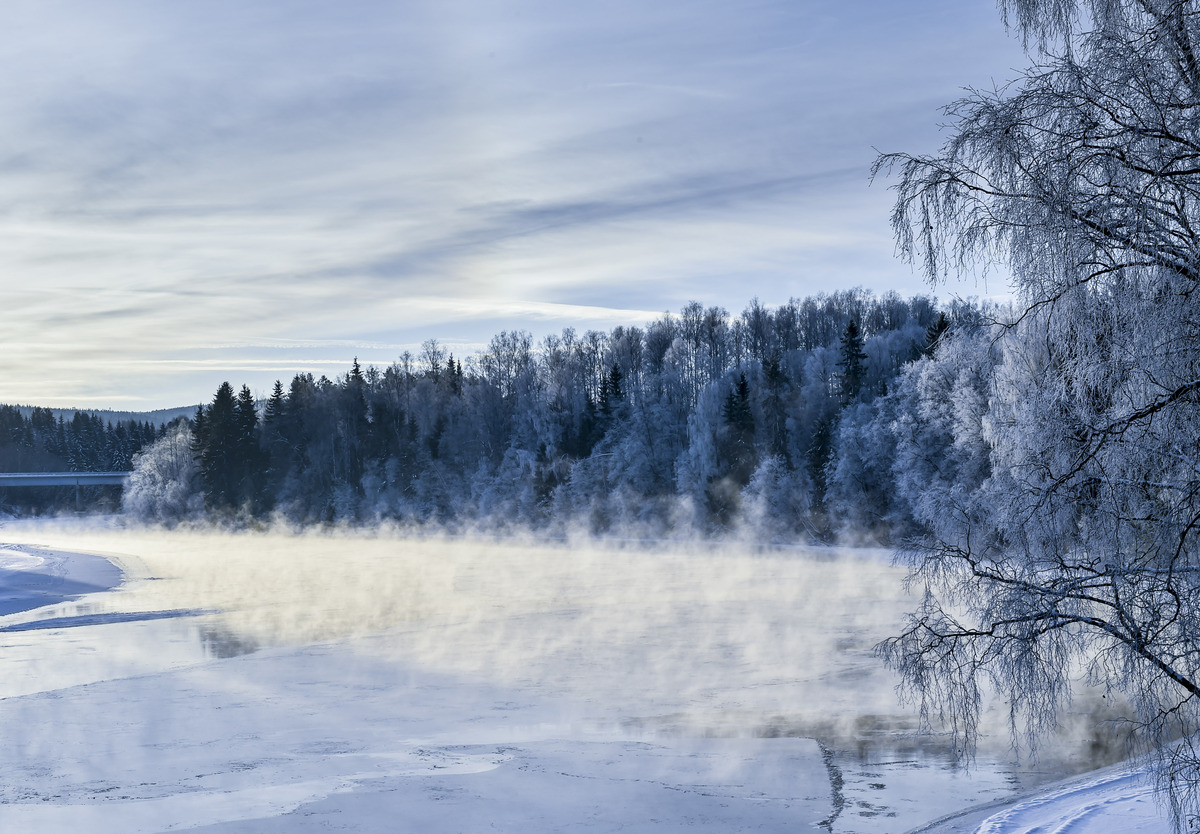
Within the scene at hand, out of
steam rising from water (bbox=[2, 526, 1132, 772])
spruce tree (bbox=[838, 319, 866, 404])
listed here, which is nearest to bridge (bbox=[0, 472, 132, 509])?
steam rising from water (bbox=[2, 526, 1132, 772])

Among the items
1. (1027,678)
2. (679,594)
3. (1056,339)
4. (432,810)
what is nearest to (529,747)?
(432,810)

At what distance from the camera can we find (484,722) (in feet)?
47.2

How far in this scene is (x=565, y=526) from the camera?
70.7m

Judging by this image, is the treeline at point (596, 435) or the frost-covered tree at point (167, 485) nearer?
the treeline at point (596, 435)

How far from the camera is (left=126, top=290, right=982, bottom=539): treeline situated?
192 feet

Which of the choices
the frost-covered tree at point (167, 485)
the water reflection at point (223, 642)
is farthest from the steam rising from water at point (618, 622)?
the frost-covered tree at point (167, 485)

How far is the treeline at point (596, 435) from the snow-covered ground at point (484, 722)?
2842cm

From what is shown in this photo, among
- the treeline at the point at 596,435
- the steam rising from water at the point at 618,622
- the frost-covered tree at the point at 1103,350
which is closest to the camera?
the frost-covered tree at the point at 1103,350

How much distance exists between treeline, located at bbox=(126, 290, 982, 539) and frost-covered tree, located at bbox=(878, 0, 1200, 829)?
1687 inches

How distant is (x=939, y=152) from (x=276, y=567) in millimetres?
43069

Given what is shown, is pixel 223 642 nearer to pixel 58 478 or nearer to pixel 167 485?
pixel 167 485

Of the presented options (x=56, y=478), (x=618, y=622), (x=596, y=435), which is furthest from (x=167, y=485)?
(x=618, y=622)

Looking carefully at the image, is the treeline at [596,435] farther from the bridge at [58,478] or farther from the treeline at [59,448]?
the treeline at [59,448]

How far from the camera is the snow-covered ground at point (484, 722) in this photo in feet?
34.2
